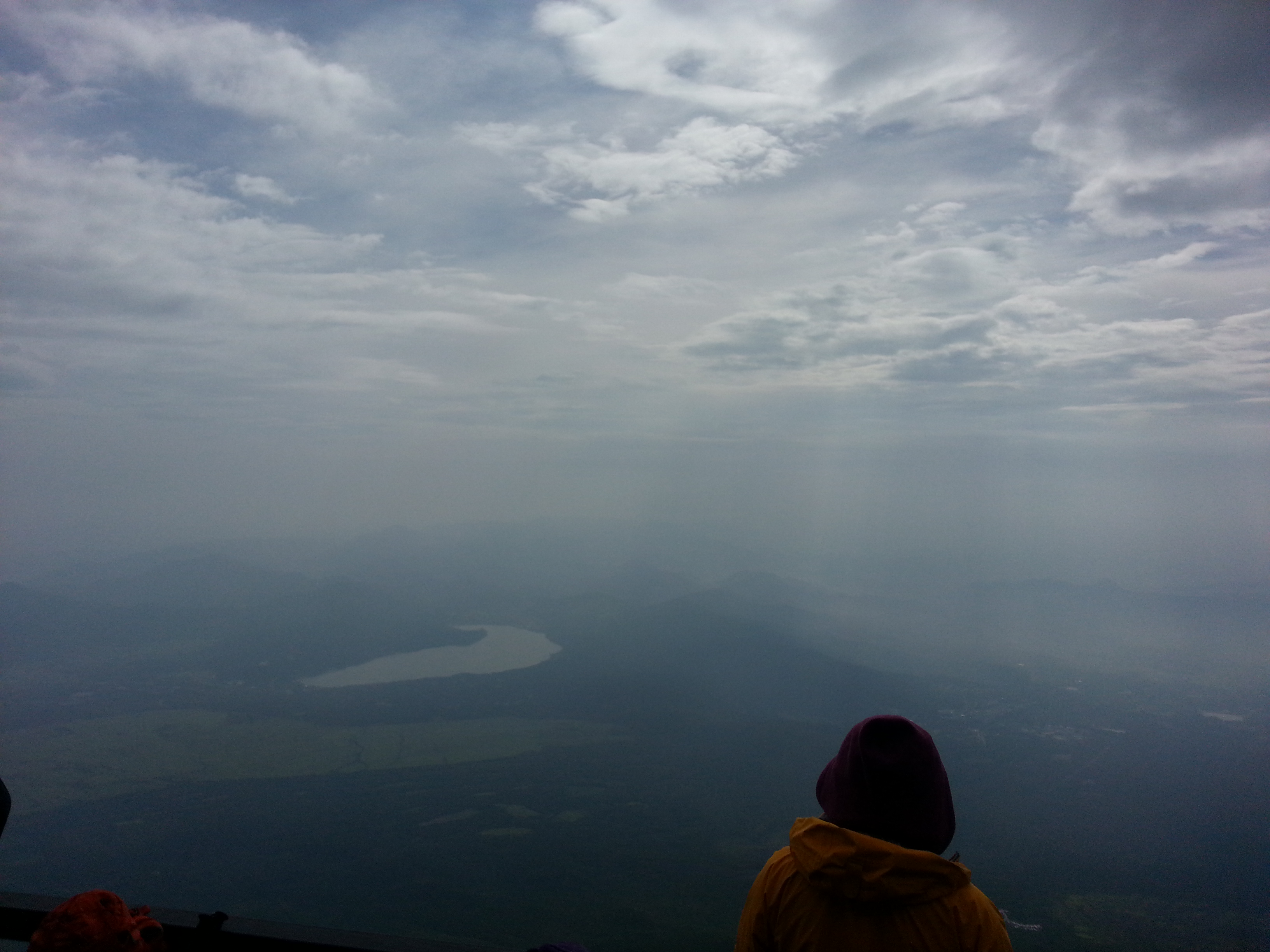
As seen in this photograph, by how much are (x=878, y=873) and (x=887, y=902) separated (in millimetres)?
122

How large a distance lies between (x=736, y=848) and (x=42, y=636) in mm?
115139

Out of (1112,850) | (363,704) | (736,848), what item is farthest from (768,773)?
(363,704)

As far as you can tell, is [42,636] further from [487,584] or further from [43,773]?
[487,584]

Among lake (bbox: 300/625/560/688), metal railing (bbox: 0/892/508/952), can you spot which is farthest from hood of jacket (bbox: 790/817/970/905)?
lake (bbox: 300/625/560/688)

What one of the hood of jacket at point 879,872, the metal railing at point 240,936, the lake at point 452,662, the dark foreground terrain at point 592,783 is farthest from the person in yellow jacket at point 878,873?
the lake at point 452,662

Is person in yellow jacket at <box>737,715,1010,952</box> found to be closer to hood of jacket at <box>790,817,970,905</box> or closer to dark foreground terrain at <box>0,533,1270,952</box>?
hood of jacket at <box>790,817,970,905</box>

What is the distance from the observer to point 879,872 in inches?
73.8

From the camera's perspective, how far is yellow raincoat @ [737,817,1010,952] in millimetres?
1886

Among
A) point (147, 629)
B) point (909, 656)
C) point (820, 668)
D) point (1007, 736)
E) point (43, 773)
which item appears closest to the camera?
point (43, 773)

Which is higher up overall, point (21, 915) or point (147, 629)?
point (21, 915)

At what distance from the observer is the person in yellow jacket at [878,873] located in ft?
6.23

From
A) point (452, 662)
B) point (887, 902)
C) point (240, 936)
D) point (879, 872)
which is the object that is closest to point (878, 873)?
point (879, 872)

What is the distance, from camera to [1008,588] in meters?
156

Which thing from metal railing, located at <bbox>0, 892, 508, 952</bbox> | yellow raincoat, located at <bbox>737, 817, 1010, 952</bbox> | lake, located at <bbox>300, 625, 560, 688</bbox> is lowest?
lake, located at <bbox>300, 625, 560, 688</bbox>
